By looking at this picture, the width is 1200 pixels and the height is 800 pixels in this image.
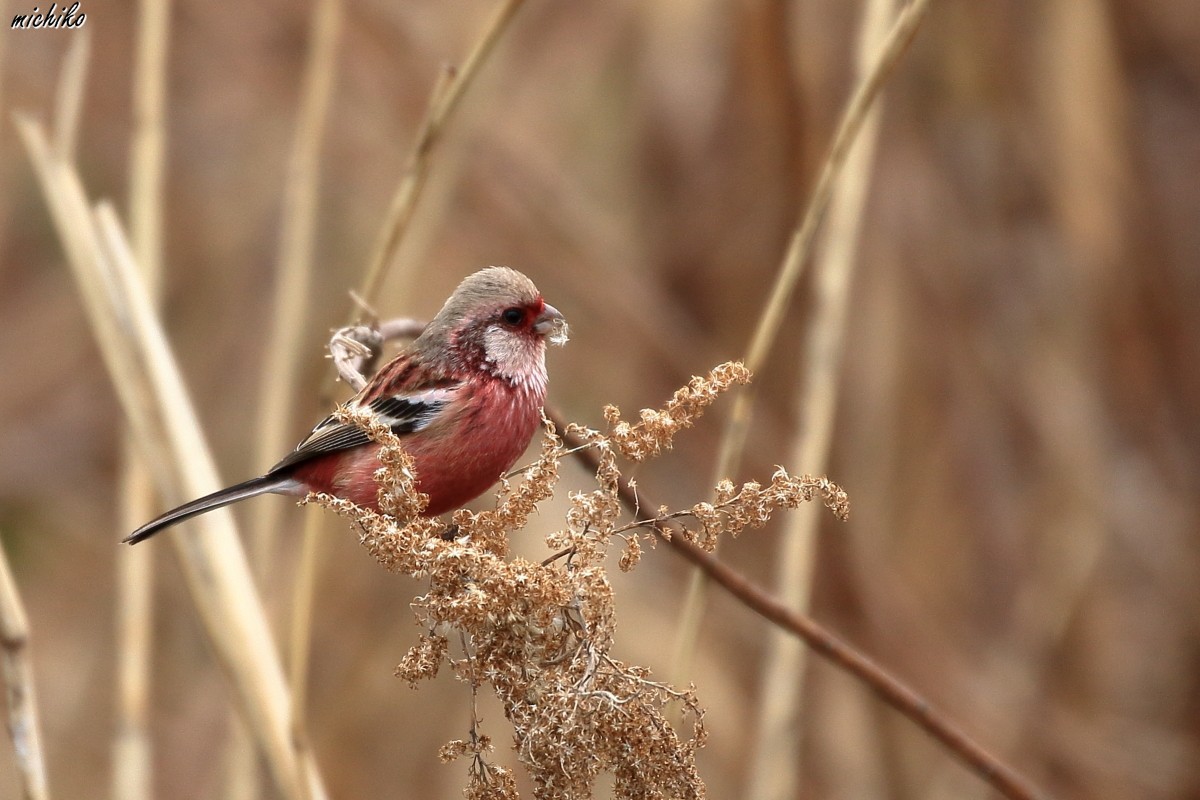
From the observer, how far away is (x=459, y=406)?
11.2 feet

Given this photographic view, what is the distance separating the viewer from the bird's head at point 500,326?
3.29 m

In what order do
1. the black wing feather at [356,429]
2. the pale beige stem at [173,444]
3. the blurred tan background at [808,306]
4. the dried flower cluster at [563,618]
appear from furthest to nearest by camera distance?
the blurred tan background at [808,306] → the black wing feather at [356,429] → the pale beige stem at [173,444] → the dried flower cluster at [563,618]

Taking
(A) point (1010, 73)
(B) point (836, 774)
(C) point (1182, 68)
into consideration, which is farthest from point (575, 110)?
(B) point (836, 774)

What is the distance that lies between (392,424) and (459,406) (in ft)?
0.66

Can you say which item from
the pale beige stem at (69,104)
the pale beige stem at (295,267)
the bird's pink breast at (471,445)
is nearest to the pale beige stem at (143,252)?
the pale beige stem at (69,104)

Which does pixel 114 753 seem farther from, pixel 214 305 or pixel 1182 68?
pixel 1182 68

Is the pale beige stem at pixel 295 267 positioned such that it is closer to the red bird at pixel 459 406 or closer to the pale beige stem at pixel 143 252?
the red bird at pixel 459 406

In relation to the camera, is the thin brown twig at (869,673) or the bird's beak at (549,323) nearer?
the thin brown twig at (869,673)

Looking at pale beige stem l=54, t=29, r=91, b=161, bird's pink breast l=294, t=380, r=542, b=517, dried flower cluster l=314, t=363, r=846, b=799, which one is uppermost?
pale beige stem l=54, t=29, r=91, b=161

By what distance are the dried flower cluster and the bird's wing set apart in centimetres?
143

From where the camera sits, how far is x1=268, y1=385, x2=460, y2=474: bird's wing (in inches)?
135

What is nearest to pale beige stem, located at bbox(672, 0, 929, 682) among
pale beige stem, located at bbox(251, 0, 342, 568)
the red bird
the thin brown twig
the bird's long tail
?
the thin brown twig

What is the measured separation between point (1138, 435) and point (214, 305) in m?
4.15

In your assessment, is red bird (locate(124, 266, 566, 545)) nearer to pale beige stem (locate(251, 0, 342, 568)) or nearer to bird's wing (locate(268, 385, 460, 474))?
bird's wing (locate(268, 385, 460, 474))
